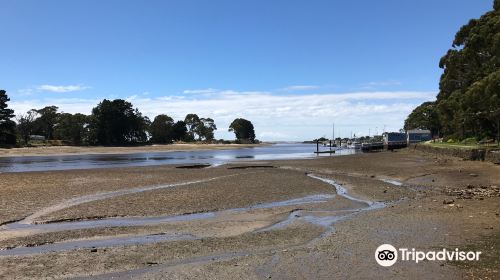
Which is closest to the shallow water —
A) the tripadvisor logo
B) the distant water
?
the tripadvisor logo

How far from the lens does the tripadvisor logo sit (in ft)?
30.2

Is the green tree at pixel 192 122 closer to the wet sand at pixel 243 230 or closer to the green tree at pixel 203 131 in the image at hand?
the green tree at pixel 203 131

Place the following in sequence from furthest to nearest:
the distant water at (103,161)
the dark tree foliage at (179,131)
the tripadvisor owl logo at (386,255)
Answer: the dark tree foliage at (179,131), the distant water at (103,161), the tripadvisor owl logo at (386,255)

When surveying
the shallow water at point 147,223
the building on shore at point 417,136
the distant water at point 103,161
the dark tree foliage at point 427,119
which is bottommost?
the distant water at point 103,161

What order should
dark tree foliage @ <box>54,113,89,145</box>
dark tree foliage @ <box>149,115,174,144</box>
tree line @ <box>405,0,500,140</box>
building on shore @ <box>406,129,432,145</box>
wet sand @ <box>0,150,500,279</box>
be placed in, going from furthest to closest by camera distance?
dark tree foliage @ <box>149,115,174,144</box> → dark tree foliage @ <box>54,113,89,145</box> → building on shore @ <box>406,129,432,145</box> → tree line @ <box>405,0,500,140</box> → wet sand @ <box>0,150,500,279</box>

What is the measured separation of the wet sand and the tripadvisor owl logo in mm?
233

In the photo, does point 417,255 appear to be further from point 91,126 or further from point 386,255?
point 91,126

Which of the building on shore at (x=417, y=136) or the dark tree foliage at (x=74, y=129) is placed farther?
the dark tree foliage at (x=74, y=129)

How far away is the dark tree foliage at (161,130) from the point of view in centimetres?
16225

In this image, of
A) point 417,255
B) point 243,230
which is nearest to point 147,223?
point 243,230

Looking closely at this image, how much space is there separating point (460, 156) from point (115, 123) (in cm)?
10937

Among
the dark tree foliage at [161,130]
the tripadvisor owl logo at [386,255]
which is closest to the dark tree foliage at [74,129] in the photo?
the dark tree foliage at [161,130]

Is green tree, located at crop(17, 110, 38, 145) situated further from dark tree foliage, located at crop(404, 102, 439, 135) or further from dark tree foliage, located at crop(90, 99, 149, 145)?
dark tree foliage, located at crop(404, 102, 439, 135)

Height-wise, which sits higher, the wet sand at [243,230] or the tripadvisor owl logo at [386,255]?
the tripadvisor owl logo at [386,255]
